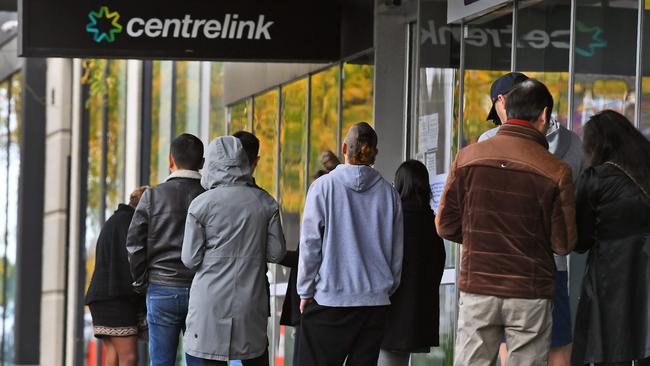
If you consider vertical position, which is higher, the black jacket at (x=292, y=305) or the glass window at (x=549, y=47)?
the glass window at (x=549, y=47)

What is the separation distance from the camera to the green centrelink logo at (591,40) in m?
9.81

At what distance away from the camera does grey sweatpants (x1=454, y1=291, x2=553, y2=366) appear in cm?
716

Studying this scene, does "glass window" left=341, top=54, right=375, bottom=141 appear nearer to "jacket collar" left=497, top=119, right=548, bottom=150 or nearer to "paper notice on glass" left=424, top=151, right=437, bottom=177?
"paper notice on glass" left=424, top=151, right=437, bottom=177

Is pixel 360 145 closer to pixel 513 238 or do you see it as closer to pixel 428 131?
pixel 513 238

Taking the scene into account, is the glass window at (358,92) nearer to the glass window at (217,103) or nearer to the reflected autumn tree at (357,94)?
the reflected autumn tree at (357,94)

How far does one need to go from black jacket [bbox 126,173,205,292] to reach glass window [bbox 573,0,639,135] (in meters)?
2.64

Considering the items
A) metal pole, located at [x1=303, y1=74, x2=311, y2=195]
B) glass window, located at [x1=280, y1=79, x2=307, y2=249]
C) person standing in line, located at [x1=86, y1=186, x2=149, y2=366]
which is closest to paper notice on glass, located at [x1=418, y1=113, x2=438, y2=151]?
person standing in line, located at [x1=86, y1=186, x2=149, y2=366]

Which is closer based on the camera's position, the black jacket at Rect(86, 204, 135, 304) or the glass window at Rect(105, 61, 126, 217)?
the black jacket at Rect(86, 204, 135, 304)

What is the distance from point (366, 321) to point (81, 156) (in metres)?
21.2

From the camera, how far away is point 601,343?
729 centimetres

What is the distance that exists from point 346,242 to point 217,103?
40.4 ft

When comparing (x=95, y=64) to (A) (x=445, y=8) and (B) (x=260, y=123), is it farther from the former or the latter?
(A) (x=445, y=8)

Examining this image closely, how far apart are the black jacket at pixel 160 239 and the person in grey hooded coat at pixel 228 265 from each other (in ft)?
2.89

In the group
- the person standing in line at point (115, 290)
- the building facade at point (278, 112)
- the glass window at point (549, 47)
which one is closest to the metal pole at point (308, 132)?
the building facade at point (278, 112)
